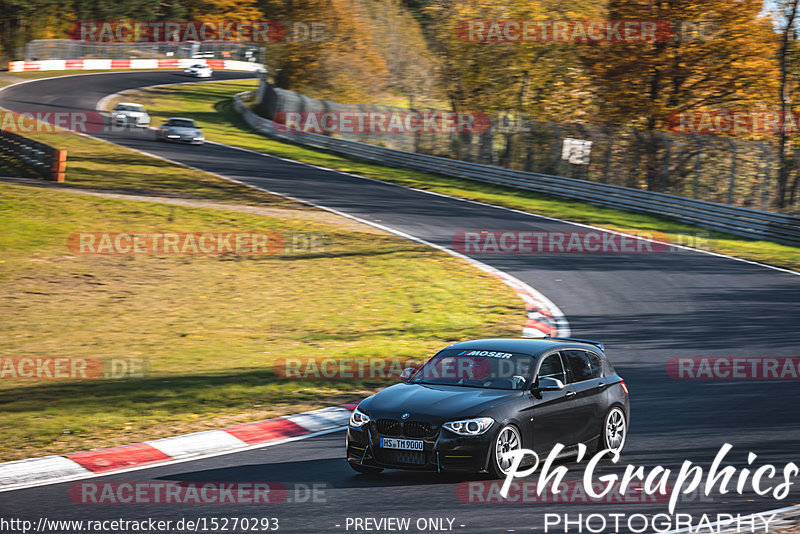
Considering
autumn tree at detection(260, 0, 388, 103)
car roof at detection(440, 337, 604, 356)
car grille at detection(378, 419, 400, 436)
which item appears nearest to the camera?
car grille at detection(378, 419, 400, 436)

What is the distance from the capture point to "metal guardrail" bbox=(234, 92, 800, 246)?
2856cm

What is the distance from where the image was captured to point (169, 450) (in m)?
10.2

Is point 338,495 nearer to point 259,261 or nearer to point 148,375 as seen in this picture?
point 148,375

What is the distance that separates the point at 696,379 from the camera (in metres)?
13.8

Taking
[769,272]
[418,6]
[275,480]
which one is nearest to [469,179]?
[769,272]

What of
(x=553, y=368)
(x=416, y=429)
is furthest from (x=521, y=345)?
(x=416, y=429)

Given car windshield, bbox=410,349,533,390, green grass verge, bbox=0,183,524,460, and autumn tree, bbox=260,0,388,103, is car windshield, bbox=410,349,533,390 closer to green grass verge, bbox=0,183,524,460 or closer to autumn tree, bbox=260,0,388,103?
green grass verge, bbox=0,183,524,460

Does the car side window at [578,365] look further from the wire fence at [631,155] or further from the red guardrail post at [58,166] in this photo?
the red guardrail post at [58,166]

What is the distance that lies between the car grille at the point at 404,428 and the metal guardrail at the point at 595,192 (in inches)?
883

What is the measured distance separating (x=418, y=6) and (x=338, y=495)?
3098 inches

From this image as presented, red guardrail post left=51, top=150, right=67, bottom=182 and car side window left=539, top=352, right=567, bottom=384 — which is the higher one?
red guardrail post left=51, top=150, right=67, bottom=182

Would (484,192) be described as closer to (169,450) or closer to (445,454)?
(169,450)

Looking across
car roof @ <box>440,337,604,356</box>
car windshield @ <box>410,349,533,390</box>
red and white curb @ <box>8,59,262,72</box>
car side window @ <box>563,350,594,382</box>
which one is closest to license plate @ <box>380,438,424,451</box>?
car windshield @ <box>410,349,533,390</box>

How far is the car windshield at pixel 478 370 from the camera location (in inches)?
368
